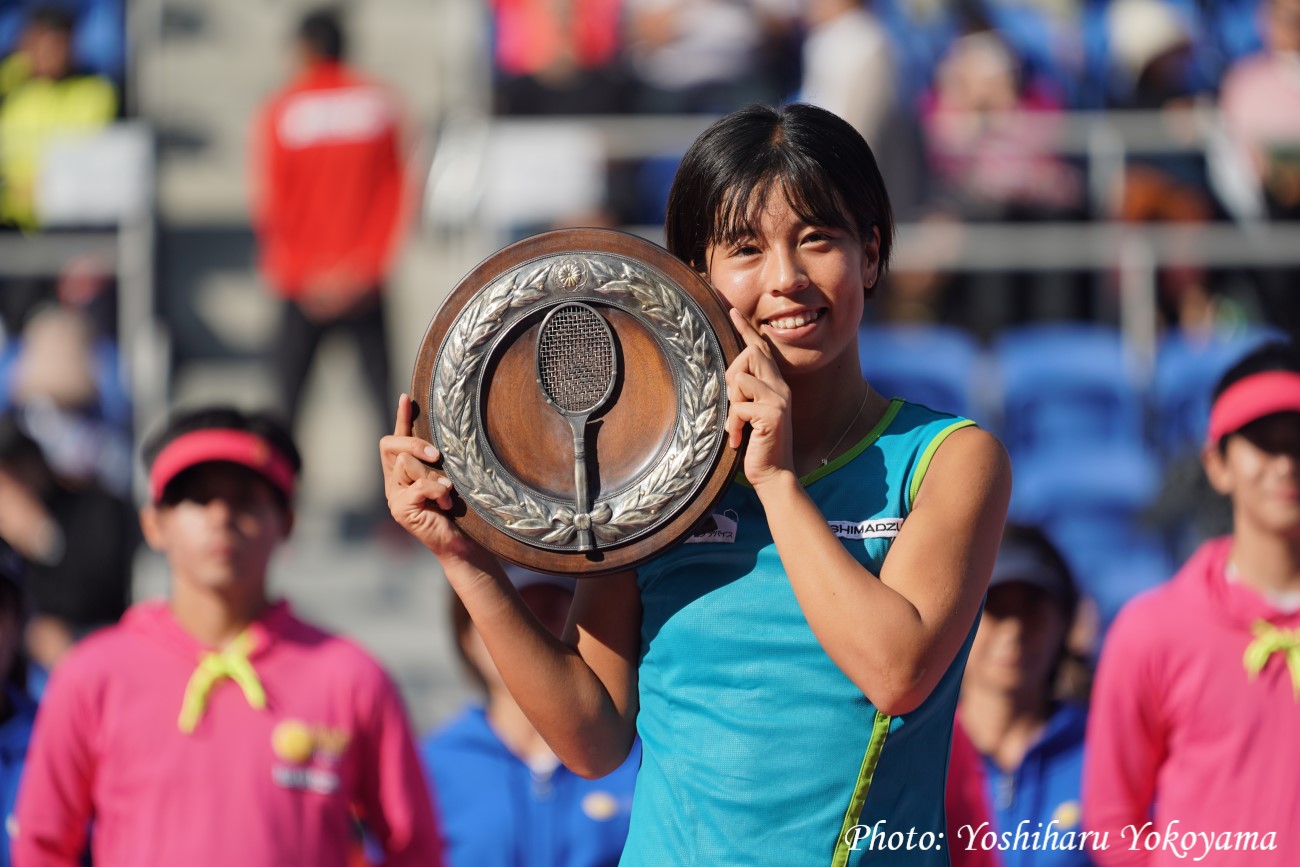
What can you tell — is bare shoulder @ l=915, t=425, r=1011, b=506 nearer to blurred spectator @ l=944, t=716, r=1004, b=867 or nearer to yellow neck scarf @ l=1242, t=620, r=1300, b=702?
blurred spectator @ l=944, t=716, r=1004, b=867

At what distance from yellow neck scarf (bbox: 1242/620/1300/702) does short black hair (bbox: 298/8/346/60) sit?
647 cm

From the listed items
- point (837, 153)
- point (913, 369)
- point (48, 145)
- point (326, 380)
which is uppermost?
point (837, 153)

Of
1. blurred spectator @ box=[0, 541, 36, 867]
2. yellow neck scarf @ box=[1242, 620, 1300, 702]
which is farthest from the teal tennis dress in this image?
blurred spectator @ box=[0, 541, 36, 867]

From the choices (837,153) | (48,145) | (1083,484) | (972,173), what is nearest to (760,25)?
(972,173)

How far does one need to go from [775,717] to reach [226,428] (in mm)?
2326

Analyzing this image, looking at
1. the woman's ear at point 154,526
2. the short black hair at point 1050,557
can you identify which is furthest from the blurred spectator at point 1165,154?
the woman's ear at point 154,526

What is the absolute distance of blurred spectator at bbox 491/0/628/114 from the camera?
29.1 feet

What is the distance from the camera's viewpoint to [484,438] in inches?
86.9

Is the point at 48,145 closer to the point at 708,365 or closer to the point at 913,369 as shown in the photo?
the point at 913,369

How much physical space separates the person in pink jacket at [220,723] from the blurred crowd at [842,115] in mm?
3339

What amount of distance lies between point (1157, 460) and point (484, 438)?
6.23m

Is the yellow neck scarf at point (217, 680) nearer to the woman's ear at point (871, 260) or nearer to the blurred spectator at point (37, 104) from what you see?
the woman's ear at point (871, 260)

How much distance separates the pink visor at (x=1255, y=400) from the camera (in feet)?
12.3

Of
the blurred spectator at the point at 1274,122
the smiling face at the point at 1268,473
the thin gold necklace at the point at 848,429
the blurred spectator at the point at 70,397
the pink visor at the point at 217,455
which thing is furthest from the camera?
the blurred spectator at the point at 1274,122
